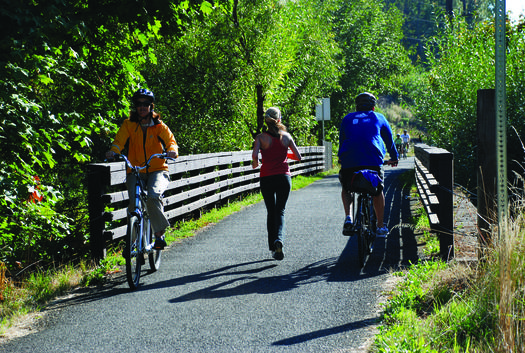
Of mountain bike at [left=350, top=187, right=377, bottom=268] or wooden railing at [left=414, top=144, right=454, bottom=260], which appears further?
mountain bike at [left=350, top=187, right=377, bottom=268]

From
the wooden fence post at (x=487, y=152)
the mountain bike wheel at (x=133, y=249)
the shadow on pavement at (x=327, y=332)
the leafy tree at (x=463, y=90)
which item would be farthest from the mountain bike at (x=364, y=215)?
the leafy tree at (x=463, y=90)

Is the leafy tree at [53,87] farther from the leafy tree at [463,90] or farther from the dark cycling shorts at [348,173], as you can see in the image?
the leafy tree at [463,90]

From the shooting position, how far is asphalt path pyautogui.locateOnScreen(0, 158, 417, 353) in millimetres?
4484

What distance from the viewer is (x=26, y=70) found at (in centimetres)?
570

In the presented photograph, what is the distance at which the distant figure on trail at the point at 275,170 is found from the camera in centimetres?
729

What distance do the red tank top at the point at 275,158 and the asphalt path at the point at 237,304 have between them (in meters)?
1.14

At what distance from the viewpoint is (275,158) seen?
7.36 metres

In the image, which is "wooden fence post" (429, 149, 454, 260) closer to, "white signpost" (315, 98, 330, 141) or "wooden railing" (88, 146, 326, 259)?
"wooden railing" (88, 146, 326, 259)

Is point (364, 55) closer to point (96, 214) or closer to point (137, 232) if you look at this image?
point (96, 214)

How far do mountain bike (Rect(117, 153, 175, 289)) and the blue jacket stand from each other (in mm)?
2029

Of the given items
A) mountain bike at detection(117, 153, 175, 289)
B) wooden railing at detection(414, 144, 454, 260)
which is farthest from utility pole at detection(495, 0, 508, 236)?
mountain bike at detection(117, 153, 175, 289)

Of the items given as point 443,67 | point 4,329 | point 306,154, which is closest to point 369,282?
point 4,329

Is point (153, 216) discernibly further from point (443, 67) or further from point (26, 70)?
point (443, 67)

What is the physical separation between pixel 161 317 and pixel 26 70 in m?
2.69
